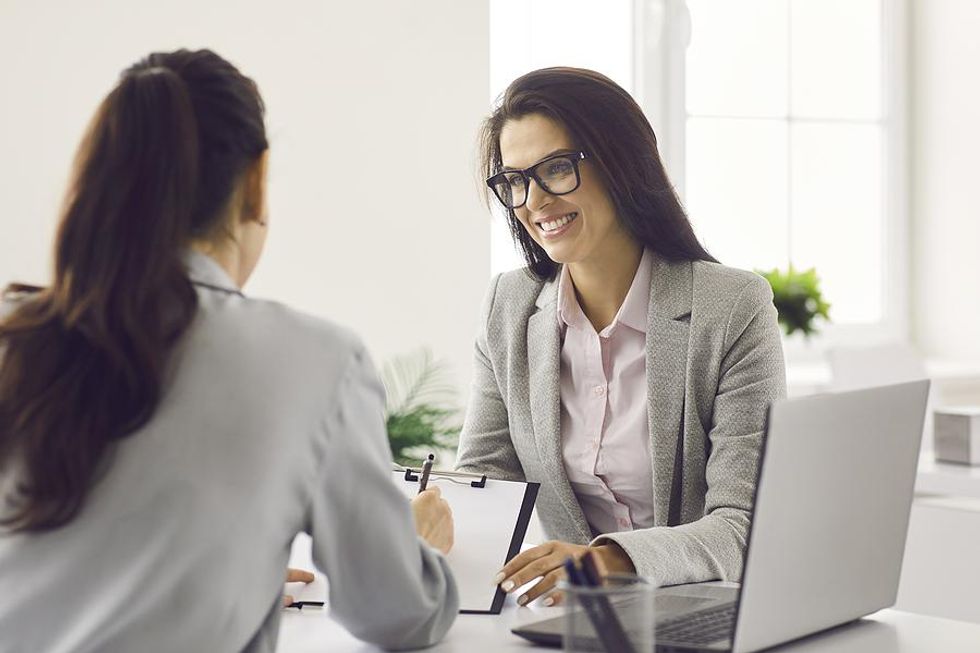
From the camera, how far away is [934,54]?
4883 millimetres

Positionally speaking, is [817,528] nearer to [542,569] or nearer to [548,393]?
[542,569]

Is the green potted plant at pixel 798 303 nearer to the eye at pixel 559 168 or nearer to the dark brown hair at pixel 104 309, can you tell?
the eye at pixel 559 168

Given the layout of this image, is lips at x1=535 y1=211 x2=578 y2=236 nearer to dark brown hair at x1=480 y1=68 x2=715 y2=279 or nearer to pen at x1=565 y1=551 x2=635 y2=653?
dark brown hair at x1=480 y1=68 x2=715 y2=279

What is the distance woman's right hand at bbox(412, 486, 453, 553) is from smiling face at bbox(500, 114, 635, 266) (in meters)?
0.60

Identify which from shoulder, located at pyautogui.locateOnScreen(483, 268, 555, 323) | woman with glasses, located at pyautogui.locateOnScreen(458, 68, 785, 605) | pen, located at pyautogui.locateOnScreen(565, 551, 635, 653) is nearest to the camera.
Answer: pen, located at pyautogui.locateOnScreen(565, 551, 635, 653)

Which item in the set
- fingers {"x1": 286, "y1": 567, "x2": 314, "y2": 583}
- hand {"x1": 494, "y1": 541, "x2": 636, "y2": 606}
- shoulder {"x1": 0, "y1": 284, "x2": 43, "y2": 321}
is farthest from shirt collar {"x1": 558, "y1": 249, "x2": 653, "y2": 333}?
shoulder {"x1": 0, "y1": 284, "x2": 43, "y2": 321}

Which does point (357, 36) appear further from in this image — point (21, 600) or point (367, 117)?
point (21, 600)

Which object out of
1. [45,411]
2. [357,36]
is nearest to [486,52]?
[357,36]

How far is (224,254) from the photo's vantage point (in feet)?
3.87

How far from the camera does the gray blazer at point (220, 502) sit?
1036 mm

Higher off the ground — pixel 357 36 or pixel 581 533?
pixel 357 36

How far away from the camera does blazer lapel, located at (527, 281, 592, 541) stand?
6.41ft

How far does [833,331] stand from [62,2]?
304cm

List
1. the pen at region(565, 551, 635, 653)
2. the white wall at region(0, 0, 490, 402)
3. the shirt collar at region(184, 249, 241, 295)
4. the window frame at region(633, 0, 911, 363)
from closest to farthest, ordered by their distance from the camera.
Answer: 1. the pen at region(565, 551, 635, 653)
2. the shirt collar at region(184, 249, 241, 295)
3. the white wall at region(0, 0, 490, 402)
4. the window frame at region(633, 0, 911, 363)
